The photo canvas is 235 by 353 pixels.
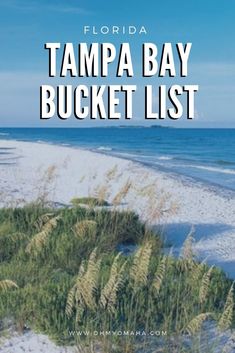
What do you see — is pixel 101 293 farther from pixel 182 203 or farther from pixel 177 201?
pixel 182 203

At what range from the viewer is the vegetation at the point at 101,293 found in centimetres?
440

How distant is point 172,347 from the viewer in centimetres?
474

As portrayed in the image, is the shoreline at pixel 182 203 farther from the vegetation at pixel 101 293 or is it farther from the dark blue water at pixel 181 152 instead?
the dark blue water at pixel 181 152

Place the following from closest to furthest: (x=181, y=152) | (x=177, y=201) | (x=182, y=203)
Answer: (x=177, y=201) < (x=182, y=203) < (x=181, y=152)

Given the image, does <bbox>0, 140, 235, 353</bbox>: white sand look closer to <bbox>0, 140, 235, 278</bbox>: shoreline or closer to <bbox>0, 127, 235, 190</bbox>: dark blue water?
<bbox>0, 140, 235, 278</bbox>: shoreline

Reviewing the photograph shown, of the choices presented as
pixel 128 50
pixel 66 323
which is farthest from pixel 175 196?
pixel 66 323

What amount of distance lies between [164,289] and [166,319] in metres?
0.79

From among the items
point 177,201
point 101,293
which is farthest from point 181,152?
point 101,293

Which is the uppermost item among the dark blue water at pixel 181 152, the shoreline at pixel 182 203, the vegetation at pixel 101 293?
the vegetation at pixel 101 293

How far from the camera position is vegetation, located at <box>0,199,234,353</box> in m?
4.40

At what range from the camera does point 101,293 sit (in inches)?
169

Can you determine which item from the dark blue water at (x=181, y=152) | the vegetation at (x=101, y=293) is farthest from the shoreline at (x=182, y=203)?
the dark blue water at (x=181, y=152)

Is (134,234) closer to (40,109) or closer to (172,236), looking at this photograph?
(172,236)

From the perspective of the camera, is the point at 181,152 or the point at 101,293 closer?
the point at 101,293
